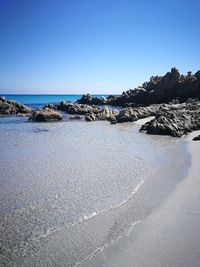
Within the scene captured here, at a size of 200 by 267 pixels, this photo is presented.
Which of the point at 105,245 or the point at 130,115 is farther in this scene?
the point at 130,115

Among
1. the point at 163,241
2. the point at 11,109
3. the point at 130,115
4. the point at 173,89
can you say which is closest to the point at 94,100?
the point at 173,89

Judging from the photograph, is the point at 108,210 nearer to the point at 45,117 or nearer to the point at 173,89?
the point at 45,117

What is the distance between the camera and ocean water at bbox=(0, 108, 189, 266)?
4527 millimetres

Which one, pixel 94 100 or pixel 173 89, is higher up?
pixel 173 89

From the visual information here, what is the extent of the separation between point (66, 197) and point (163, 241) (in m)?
3.01

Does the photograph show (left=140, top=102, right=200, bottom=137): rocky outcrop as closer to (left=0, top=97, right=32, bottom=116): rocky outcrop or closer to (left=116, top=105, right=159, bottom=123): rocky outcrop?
(left=116, top=105, right=159, bottom=123): rocky outcrop

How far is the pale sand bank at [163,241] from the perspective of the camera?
164 inches

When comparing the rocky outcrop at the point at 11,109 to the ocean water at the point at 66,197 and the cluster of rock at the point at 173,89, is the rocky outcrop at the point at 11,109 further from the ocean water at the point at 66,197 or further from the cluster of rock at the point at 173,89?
the ocean water at the point at 66,197

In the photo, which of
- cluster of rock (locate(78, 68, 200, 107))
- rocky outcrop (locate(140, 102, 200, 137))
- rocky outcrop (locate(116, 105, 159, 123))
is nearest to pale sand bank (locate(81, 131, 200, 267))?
rocky outcrop (locate(140, 102, 200, 137))

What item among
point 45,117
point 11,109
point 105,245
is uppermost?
point 105,245

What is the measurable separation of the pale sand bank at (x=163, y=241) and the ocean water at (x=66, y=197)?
Answer: 27 cm

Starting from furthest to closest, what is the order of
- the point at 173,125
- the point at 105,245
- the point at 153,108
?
the point at 153,108 < the point at 173,125 < the point at 105,245

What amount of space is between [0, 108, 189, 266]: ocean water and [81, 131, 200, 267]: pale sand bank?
10.6 inches

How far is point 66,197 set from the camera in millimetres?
6715
